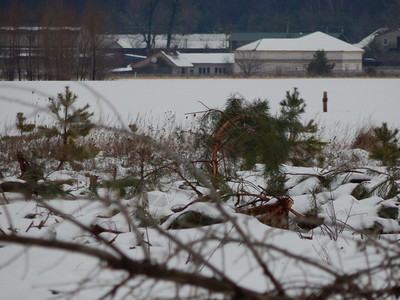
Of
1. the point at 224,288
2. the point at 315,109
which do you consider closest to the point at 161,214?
the point at 224,288

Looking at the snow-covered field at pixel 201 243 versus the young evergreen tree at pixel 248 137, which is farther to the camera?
the young evergreen tree at pixel 248 137

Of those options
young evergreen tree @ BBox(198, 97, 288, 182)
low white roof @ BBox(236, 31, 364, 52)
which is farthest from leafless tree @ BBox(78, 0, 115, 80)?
young evergreen tree @ BBox(198, 97, 288, 182)

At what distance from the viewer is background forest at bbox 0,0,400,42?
10881cm

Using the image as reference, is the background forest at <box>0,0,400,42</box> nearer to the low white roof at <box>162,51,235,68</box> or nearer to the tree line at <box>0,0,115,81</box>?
the low white roof at <box>162,51,235,68</box>

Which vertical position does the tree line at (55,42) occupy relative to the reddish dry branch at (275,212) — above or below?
above

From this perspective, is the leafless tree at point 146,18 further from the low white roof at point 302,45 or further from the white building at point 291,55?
the white building at point 291,55

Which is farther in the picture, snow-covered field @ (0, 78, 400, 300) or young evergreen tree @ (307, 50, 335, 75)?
young evergreen tree @ (307, 50, 335, 75)

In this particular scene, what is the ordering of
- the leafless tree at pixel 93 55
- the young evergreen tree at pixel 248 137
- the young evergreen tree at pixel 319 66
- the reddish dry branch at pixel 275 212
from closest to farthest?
1. the reddish dry branch at pixel 275 212
2. the young evergreen tree at pixel 248 137
3. the leafless tree at pixel 93 55
4. the young evergreen tree at pixel 319 66

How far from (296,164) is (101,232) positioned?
10.2ft

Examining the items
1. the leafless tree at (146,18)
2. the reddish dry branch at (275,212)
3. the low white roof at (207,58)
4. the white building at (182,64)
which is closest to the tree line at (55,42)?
the white building at (182,64)

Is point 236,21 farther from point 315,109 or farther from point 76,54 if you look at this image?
point 315,109

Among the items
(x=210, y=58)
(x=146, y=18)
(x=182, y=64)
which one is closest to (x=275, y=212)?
(x=182, y=64)

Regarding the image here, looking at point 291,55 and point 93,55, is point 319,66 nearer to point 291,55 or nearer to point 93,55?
point 291,55

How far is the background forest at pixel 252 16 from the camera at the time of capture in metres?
109
